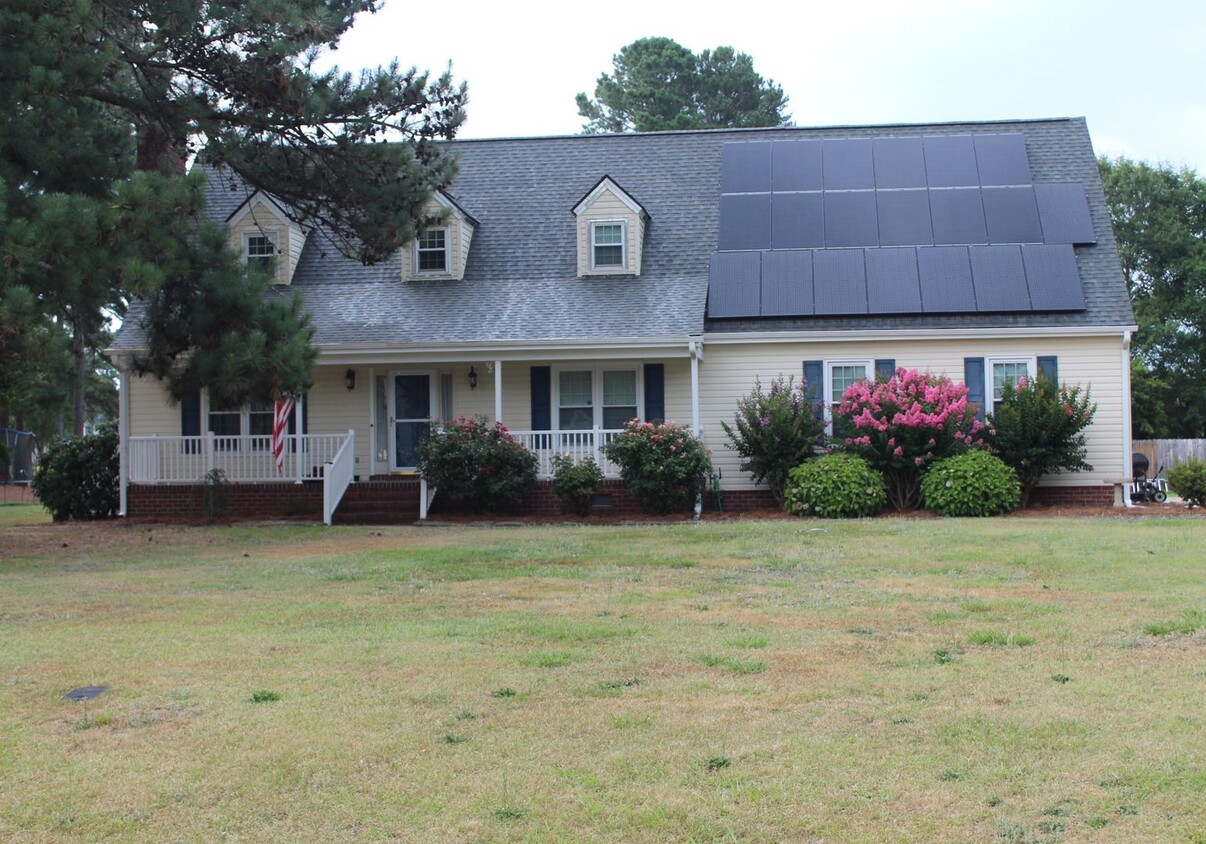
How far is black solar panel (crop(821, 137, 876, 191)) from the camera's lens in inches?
930

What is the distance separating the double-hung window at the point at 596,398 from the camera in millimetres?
21516

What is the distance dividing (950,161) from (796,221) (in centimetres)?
330

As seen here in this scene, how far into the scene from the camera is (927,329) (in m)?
20.7

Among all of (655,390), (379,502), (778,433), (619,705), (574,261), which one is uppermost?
(574,261)

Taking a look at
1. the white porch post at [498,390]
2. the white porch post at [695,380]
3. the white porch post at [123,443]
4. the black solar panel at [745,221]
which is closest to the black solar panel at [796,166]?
the black solar panel at [745,221]

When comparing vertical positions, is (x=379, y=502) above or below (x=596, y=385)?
below

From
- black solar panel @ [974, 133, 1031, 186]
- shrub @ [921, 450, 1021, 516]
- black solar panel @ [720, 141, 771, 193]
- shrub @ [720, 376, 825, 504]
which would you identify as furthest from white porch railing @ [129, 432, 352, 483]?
black solar panel @ [974, 133, 1031, 186]

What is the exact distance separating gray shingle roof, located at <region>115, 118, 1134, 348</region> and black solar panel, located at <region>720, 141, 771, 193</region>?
243 millimetres

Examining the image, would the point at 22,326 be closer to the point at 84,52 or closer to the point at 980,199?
the point at 84,52

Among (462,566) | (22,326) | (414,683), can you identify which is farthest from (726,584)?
(22,326)

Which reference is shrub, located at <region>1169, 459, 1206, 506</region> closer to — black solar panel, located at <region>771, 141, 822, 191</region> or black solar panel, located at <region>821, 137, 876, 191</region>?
black solar panel, located at <region>821, 137, 876, 191</region>

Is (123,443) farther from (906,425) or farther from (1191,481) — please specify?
(1191,481)

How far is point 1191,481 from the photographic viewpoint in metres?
19.5

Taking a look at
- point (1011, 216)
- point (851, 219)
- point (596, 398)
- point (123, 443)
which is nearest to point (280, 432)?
point (123, 443)
